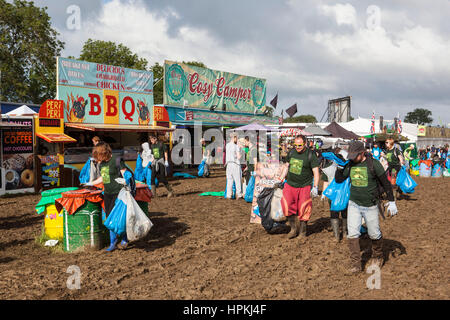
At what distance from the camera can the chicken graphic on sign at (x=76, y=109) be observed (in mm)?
15219

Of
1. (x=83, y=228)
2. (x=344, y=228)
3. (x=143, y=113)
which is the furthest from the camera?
(x=143, y=113)

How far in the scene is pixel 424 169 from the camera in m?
21.7

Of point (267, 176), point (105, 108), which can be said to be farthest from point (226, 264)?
point (105, 108)

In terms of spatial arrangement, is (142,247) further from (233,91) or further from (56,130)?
(233,91)

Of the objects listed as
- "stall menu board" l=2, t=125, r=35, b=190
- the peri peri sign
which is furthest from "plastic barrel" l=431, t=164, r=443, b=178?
"stall menu board" l=2, t=125, r=35, b=190

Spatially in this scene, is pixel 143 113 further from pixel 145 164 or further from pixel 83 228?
pixel 83 228

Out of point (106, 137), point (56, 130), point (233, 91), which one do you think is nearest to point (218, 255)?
point (56, 130)

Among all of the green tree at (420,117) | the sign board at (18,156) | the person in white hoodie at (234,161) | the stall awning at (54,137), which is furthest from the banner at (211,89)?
the green tree at (420,117)

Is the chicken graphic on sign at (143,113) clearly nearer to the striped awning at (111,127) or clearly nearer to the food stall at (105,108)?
the food stall at (105,108)

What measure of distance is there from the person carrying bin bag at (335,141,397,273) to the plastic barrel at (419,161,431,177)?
723 inches

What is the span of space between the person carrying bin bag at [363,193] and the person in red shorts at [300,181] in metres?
1.56

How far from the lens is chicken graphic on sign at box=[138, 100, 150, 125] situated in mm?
17953

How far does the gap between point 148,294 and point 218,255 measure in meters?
1.91

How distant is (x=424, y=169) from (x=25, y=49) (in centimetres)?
2925
